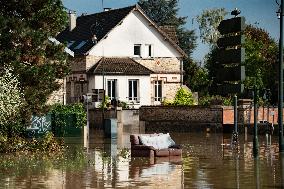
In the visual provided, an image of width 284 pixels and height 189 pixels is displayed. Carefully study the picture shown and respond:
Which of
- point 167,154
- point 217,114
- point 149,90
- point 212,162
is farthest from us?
point 149,90

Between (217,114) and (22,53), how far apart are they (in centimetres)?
2120

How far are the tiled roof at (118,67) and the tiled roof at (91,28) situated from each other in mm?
1949

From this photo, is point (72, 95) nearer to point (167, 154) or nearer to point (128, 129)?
point (128, 129)

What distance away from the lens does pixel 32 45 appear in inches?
1206

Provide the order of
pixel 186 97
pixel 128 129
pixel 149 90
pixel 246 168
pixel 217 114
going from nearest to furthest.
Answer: pixel 246 168 < pixel 217 114 < pixel 128 129 < pixel 186 97 < pixel 149 90

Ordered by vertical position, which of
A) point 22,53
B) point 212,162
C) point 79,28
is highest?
point 79,28

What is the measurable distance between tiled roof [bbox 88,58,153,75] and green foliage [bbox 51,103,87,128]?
16470 mm

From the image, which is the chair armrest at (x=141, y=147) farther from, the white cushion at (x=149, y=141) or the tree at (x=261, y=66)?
the tree at (x=261, y=66)

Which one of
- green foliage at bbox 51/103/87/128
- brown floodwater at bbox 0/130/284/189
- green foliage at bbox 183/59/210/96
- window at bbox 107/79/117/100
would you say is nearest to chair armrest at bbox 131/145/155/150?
brown floodwater at bbox 0/130/284/189

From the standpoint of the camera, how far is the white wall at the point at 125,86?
204ft

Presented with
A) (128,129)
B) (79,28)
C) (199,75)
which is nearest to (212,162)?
(128,129)

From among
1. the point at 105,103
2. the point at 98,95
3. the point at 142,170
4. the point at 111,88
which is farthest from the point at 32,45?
the point at 111,88

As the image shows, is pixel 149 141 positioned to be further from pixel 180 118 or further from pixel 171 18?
pixel 171 18

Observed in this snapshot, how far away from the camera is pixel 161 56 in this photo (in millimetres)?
66875
